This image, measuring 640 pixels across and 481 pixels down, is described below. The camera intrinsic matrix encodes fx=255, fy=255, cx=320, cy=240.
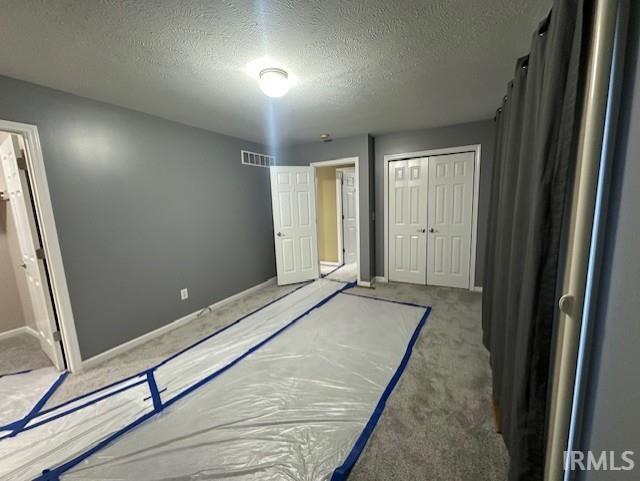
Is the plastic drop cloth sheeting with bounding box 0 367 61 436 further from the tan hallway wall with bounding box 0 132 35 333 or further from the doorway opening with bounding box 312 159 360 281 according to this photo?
the doorway opening with bounding box 312 159 360 281

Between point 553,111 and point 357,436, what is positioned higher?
point 553,111

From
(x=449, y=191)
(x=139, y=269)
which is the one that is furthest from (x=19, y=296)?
(x=449, y=191)

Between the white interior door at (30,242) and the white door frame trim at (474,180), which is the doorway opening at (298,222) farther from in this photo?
the white interior door at (30,242)

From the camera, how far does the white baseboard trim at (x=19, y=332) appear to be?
278cm

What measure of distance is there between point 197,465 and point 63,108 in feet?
9.05

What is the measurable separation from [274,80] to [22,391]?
303 centimetres

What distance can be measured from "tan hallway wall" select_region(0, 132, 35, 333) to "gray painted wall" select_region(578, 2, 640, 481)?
14.4 ft

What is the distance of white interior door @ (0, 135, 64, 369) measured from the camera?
199 centimetres

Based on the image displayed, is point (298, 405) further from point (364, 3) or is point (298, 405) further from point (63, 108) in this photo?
point (63, 108)

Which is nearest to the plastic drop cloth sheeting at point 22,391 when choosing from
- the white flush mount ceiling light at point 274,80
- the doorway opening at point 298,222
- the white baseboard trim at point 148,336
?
the white baseboard trim at point 148,336

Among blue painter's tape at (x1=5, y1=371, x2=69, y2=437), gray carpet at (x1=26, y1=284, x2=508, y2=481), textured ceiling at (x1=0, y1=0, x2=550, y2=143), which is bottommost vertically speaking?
gray carpet at (x1=26, y1=284, x2=508, y2=481)

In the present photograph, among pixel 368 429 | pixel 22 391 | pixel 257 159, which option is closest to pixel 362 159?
pixel 257 159

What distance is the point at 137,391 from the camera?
192cm

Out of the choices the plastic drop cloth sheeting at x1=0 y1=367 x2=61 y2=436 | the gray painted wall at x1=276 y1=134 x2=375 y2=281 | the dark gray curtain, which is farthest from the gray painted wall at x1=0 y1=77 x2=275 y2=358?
the dark gray curtain
